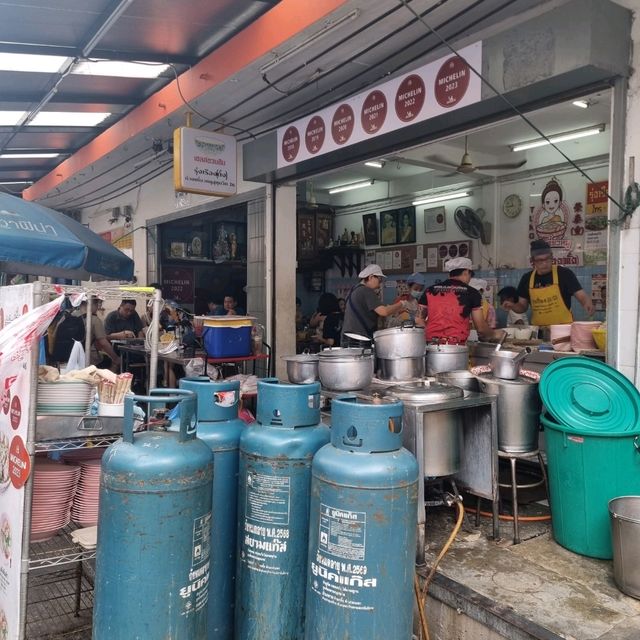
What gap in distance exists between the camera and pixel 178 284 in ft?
33.7

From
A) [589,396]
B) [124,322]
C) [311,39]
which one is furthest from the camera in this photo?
[124,322]

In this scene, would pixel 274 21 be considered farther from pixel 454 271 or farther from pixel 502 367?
pixel 502 367

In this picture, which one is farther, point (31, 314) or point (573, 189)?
point (573, 189)

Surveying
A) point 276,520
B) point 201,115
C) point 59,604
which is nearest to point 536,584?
point 276,520

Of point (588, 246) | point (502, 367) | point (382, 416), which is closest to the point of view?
point (382, 416)

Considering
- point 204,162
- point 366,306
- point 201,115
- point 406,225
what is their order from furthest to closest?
1. point 406,225
2. point 201,115
3. point 204,162
4. point 366,306

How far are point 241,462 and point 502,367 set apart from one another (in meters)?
1.88

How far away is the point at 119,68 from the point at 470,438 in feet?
16.3

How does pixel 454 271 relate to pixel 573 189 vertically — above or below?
below

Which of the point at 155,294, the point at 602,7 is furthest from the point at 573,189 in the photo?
the point at 155,294

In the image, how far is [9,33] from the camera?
484 centimetres

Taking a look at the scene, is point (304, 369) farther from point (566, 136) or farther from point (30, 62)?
point (566, 136)

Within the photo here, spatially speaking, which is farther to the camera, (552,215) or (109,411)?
(552,215)

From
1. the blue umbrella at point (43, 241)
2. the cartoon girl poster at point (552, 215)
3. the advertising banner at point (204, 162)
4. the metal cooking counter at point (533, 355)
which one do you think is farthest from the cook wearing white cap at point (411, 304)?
the blue umbrella at point (43, 241)
